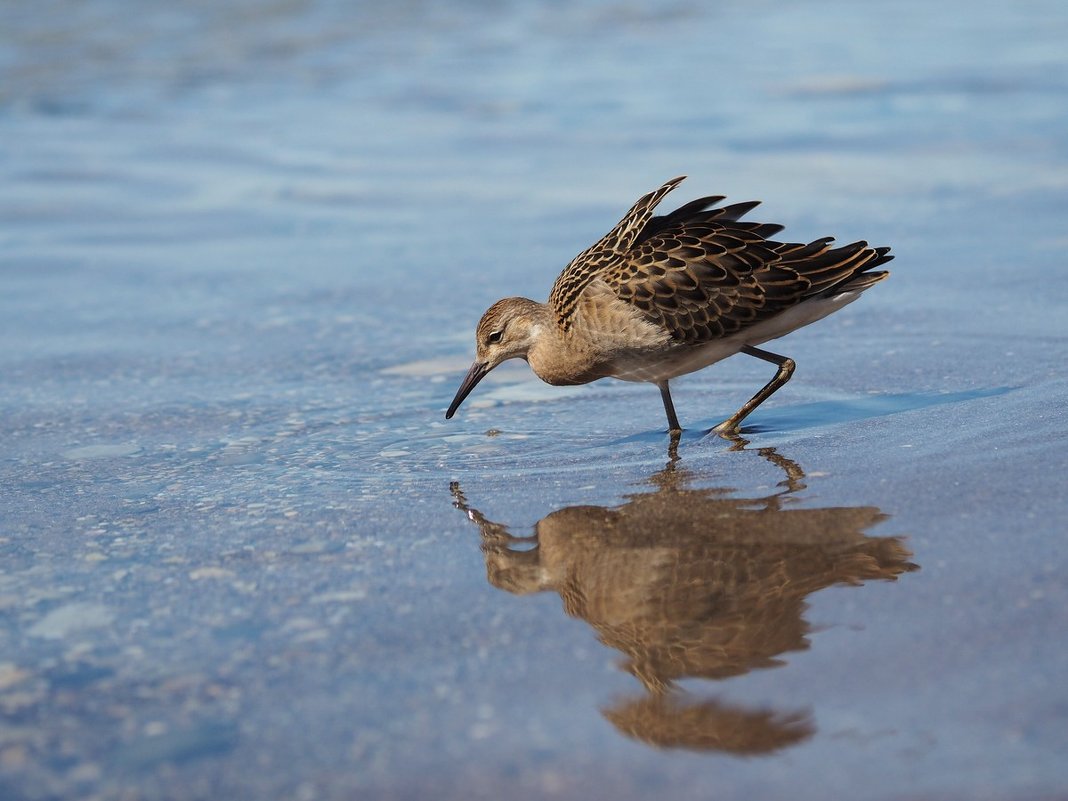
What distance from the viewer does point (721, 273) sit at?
22.5ft

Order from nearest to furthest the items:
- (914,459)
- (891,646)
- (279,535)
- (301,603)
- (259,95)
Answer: (891,646) < (301,603) < (279,535) < (914,459) < (259,95)

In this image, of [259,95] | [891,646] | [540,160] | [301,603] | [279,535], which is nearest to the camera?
[891,646]

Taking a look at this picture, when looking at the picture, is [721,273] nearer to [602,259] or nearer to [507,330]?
[602,259]

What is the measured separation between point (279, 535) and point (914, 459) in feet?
8.28

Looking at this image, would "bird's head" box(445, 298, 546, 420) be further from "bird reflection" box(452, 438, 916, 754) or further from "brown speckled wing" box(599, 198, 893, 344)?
"bird reflection" box(452, 438, 916, 754)

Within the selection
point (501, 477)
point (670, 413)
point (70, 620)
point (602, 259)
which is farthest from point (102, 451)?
point (670, 413)

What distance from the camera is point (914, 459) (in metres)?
5.91

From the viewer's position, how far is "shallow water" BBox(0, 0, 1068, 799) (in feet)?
12.7

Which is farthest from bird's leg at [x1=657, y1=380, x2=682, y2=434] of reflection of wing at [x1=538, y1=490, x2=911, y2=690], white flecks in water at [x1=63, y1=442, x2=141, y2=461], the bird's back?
white flecks in water at [x1=63, y1=442, x2=141, y2=461]

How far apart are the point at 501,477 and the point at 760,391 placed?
152 centimetres

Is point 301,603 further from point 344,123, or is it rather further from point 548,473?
point 344,123

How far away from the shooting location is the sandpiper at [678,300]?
22.4 feet

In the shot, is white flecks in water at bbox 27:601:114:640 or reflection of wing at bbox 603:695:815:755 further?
white flecks in water at bbox 27:601:114:640

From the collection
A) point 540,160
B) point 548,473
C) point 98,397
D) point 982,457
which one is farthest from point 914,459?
point 540,160
